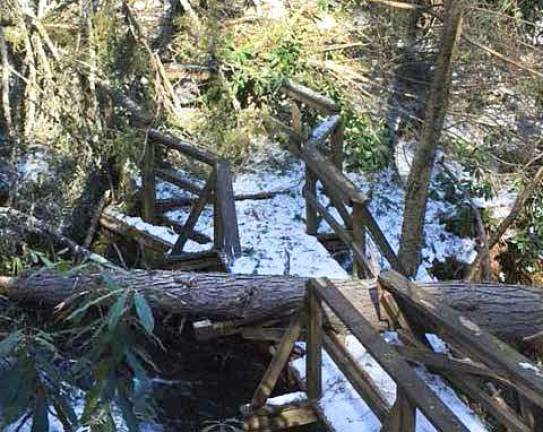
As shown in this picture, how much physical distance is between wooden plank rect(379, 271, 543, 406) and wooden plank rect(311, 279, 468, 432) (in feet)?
0.93

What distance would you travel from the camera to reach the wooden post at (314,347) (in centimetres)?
451

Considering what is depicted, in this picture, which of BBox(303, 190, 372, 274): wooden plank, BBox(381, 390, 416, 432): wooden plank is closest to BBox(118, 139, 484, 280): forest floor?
BBox(303, 190, 372, 274): wooden plank

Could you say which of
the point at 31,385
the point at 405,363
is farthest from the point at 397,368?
the point at 31,385

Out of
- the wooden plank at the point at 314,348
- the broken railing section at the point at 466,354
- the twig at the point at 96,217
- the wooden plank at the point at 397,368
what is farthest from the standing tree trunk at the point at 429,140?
the twig at the point at 96,217

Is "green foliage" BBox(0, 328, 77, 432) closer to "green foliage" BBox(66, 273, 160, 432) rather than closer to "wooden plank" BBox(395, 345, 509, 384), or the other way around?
"green foliage" BBox(66, 273, 160, 432)

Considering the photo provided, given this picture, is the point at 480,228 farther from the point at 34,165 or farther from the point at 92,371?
the point at 92,371

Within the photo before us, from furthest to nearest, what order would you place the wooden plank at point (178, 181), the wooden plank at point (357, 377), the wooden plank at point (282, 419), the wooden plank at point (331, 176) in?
the wooden plank at point (178, 181), the wooden plank at point (331, 176), the wooden plank at point (282, 419), the wooden plank at point (357, 377)

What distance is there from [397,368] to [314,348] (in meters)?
1.27

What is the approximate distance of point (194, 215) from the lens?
713 cm

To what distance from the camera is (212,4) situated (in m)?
10.4

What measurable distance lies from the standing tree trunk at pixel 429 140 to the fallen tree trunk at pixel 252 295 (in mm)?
2282

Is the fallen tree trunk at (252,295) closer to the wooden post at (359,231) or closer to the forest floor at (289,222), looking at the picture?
the wooden post at (359,231)

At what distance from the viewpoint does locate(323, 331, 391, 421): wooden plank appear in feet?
13.2

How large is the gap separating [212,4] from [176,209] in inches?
129
